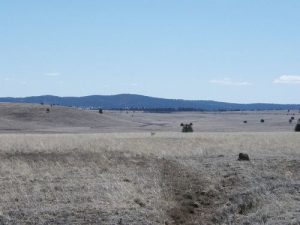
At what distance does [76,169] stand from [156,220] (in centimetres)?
928

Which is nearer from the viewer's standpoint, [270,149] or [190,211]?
[190,211]

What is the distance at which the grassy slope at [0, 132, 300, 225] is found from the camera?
15.3m

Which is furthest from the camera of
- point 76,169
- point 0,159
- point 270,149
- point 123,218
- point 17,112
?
point 17,112

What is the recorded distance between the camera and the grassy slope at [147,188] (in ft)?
50.2

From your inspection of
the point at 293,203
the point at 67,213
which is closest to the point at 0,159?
the point at 67,213

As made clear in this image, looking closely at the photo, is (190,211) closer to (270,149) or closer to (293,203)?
(293,203)

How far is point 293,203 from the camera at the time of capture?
15.3 meters

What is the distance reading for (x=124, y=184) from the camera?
1972 centimetres

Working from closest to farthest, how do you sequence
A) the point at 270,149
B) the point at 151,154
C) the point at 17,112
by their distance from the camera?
the point at 151,154 → the point at 270,149 → the point at 17,112

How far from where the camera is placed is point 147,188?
19219mm

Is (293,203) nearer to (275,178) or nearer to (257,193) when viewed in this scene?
(257,193)

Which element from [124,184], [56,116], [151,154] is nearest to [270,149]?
[151,154]

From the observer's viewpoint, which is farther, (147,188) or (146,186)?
(146,186)

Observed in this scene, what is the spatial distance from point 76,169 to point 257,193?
8878 mm
